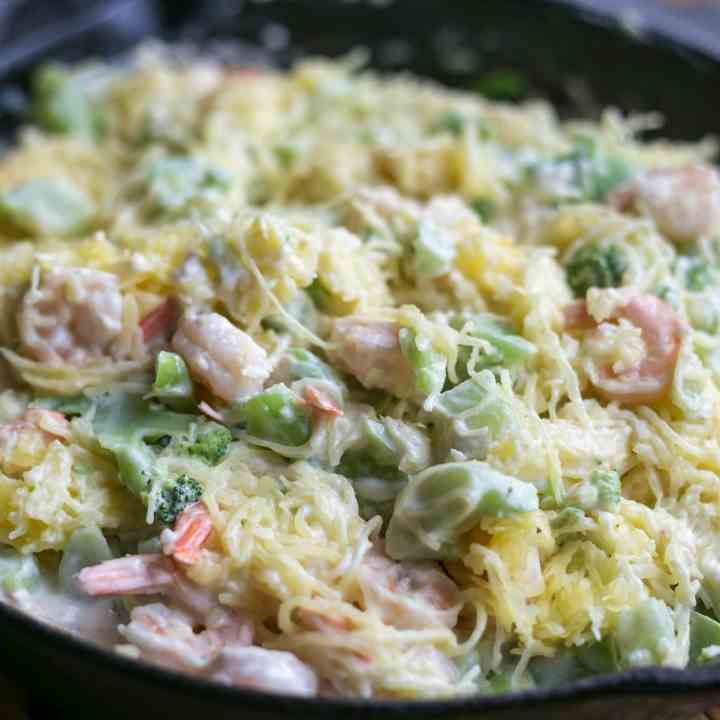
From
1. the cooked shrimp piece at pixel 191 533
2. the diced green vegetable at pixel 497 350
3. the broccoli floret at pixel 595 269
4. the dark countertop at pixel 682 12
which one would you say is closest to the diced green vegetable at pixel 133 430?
the cooked shrimp piece at pixel 191 533

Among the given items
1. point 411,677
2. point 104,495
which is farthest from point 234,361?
point 411,677

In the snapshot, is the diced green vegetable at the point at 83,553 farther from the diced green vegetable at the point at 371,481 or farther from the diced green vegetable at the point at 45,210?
the diced green vegetable at the point at 45,210

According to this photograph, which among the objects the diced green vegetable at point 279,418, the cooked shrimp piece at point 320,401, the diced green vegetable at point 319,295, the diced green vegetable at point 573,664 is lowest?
the diced green vegetable at point 573,664

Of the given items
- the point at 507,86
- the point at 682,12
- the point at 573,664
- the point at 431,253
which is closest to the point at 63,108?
the point at 507,86

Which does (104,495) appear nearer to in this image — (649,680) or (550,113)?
(649,680)

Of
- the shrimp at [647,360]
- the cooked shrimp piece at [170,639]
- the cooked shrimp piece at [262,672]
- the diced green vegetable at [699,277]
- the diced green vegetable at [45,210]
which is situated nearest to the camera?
the cooked shrimp piece at [262,672]

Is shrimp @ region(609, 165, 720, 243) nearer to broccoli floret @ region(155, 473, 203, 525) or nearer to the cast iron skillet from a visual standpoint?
the cast iron skillet
